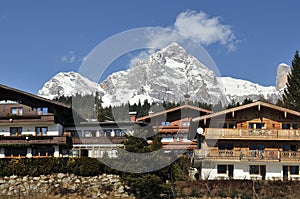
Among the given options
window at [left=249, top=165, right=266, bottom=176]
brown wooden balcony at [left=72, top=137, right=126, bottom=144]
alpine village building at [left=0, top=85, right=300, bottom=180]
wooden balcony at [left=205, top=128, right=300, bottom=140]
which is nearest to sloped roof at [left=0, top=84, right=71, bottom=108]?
alpine village building at [left=0, top=85, right=300, bottom=180]

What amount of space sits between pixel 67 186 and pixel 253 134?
15.0 meters

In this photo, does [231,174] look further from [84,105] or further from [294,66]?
[84,105]

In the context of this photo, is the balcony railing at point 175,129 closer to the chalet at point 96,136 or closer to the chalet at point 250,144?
the chalet at point 96,136

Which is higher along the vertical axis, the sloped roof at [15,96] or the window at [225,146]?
the sloped roof at [15,96]

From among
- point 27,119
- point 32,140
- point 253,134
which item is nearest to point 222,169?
point 253,134

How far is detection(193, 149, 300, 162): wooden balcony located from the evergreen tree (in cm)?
2809

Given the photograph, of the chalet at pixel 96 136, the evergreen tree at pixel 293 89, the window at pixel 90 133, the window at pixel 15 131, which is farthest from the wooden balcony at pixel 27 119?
the evergreen tree at pixel 293 89

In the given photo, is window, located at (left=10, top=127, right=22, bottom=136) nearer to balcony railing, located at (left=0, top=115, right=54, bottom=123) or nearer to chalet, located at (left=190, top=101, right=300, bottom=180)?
balcony railing, located at (left=0, top=115, right=54, bottom=123)

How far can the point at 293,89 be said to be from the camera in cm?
7425

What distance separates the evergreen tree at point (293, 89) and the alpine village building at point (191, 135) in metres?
23.3

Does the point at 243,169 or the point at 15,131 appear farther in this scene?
the point at 15,131

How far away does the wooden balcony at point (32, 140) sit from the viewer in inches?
1839

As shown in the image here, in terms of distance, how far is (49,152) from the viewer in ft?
157

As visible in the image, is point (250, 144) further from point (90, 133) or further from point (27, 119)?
point (27, 119)
